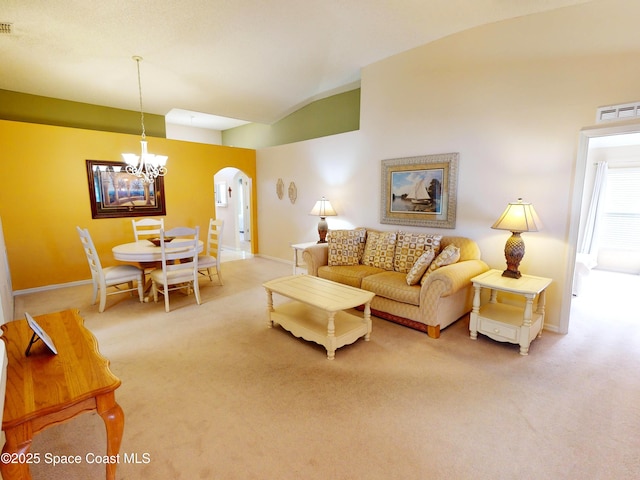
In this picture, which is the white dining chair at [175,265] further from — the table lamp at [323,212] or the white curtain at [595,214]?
the white curtain at [595,214]

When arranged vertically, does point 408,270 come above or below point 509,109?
below

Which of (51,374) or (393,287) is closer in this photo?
(51,374)

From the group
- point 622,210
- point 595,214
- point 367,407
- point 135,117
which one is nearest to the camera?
point 367,407

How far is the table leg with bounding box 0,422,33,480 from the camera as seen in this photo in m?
1.02

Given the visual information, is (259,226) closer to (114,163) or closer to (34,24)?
(114,163)

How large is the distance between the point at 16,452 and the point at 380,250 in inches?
136

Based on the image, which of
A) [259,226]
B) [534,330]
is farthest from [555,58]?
[259,226]

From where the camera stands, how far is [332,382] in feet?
7.40

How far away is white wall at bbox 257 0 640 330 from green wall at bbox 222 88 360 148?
2.40ft

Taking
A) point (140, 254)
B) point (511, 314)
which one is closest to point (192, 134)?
point (140, 254)

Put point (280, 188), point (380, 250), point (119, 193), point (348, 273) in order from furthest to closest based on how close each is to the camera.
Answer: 1. point (280, 188)
2. point (119, 193)
3. point (380, 250)
4. point (348, 273)

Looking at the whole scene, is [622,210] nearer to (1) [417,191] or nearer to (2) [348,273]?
(1) [417,191]

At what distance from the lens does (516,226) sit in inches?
Answer: 113

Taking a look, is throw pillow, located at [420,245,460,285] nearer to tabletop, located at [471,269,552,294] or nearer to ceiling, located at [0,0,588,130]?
tabletop, located at [471,269,552,294]
